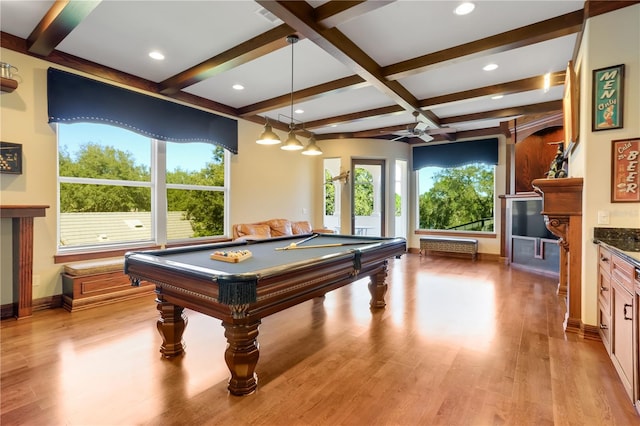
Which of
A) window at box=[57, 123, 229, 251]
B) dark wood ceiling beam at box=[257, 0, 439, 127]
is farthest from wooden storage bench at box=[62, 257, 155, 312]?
dark wood ceiling beam at box=[257, 0, 439, 127]

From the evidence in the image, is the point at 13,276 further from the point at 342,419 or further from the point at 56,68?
the point at 342,419

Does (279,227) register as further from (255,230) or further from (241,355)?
(241,355)

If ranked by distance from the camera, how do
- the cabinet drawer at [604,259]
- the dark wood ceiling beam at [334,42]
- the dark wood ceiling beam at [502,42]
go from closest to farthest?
1. the cabinet drawer at [604,259]
2. the dark wood ceiling beam at [334,42]
3. the dark wood ceiling beam at [502,42]

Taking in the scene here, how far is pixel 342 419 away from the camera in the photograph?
187 cm

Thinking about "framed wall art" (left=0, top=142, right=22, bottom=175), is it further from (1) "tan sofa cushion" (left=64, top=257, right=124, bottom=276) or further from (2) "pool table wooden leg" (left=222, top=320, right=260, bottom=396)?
(2) "pool table wooden leg" (left=222, top=320, right=260, bottom=396)

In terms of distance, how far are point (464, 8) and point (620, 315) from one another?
8.61ft

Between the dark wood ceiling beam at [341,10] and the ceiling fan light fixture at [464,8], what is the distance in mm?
730

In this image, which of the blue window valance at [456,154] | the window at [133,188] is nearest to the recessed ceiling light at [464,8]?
the window at [133,188]

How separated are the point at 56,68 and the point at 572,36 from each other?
5.56 metres

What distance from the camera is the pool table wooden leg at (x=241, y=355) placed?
208cm

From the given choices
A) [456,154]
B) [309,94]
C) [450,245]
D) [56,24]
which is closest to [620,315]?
[309,94]

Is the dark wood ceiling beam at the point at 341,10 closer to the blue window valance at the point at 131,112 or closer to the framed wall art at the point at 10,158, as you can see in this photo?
the blue window valance at the point at 131,112

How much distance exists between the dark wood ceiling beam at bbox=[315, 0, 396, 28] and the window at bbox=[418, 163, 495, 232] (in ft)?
19.8

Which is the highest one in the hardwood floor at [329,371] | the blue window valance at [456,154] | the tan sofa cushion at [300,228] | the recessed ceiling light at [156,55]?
the recessed ceiling light at [156,55]
